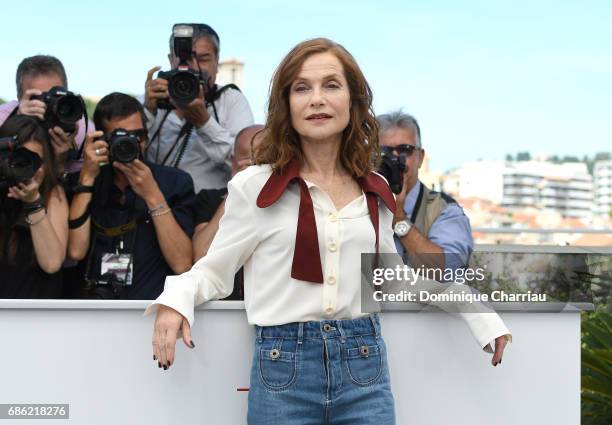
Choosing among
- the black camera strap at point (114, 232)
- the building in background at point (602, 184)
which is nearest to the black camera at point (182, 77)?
the black camera strap at point (114, 232)

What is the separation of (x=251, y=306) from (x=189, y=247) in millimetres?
1287

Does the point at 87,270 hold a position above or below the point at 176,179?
below

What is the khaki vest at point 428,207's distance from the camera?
12.1ft

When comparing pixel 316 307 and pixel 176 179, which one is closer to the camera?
pixel 316 307

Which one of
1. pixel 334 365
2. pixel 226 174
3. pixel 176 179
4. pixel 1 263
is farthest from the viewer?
pixel 226 174

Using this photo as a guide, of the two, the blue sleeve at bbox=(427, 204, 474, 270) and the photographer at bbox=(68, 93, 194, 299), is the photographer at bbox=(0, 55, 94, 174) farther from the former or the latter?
the blue sleeve at bbox=(427, 204, 474, 270)

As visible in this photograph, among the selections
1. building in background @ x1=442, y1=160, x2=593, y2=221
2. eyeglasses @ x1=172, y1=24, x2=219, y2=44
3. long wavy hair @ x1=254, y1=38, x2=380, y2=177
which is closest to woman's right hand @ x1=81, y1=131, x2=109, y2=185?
eyeglasses @ x1=172, y1=24, x2=219, y2=44

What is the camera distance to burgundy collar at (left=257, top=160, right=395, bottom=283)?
2107 mm

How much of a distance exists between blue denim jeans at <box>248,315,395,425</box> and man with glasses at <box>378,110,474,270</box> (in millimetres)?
1140

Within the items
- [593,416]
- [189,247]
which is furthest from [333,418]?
[593,416]

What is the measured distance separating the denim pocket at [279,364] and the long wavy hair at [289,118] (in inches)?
16.0

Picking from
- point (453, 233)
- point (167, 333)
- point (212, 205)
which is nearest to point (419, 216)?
point (453, 233)

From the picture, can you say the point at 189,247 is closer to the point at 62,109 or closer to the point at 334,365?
the point at 62,109

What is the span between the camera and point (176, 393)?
2.45 meters
